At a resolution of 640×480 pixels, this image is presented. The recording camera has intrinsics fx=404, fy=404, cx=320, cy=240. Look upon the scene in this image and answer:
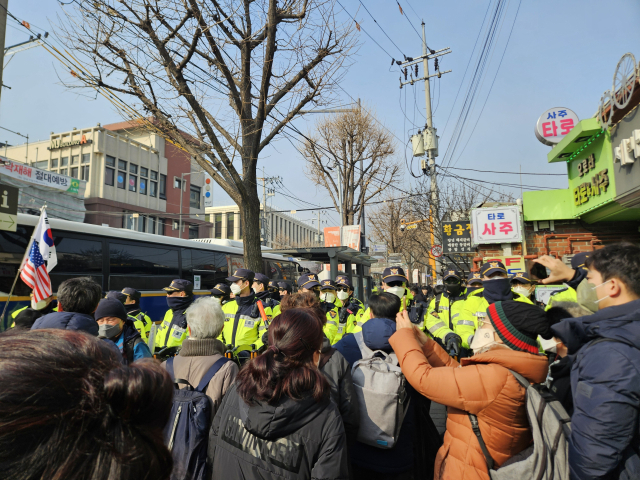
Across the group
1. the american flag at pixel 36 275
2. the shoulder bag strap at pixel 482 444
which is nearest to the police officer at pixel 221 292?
the american flag at pixel 36 275

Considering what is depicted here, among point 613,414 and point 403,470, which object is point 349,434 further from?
point 613,414

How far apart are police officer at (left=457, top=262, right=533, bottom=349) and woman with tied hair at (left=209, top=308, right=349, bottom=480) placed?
3.09 meters

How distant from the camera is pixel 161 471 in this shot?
82 cm

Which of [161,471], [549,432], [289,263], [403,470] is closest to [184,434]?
[403,470]

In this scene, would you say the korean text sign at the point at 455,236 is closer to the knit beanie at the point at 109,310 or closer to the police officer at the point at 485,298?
the police officer at the point at 485,298

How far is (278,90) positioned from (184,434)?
650 cm

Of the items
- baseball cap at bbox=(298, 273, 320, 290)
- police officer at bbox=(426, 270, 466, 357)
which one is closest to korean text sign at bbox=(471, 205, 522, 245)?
police officer at bbox=(426, 270, 466, 357)

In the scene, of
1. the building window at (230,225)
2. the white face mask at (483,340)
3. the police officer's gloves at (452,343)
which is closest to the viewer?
the white face mask at (483,340)

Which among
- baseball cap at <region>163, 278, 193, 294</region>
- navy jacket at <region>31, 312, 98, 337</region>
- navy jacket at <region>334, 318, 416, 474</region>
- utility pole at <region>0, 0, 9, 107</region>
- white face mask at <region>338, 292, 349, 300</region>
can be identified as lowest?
navy jacket at <region>334, 318, 416, 474</region>

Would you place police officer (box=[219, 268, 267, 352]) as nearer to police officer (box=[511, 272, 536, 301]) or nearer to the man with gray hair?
the man with gray hair

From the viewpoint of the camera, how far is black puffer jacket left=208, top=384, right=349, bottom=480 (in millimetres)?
1849

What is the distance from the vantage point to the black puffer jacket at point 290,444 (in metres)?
1.85

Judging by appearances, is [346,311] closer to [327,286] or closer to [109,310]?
[327,286]

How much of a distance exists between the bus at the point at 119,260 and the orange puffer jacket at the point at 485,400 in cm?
802
